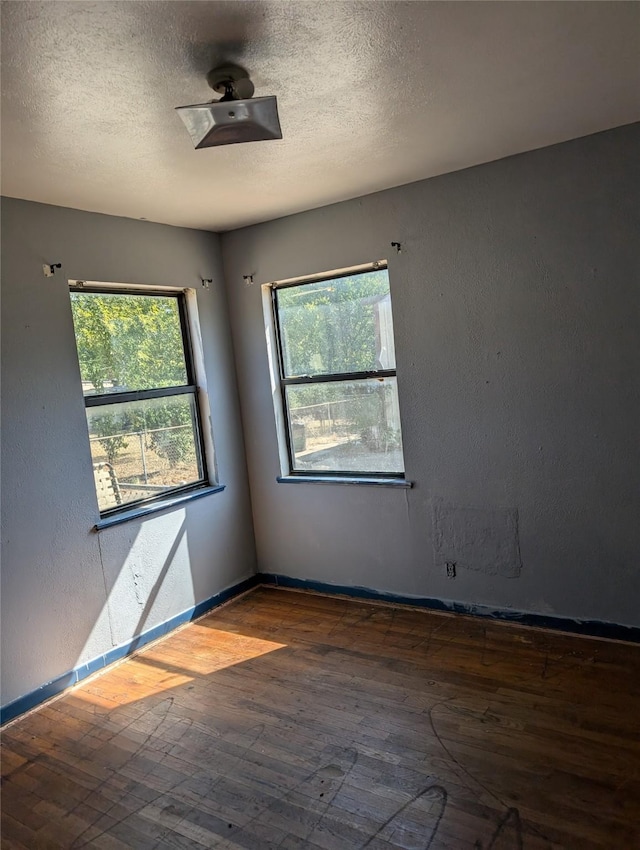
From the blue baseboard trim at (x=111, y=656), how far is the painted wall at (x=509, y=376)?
34.1 inches

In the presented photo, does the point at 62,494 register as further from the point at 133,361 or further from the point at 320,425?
the point at 320,425

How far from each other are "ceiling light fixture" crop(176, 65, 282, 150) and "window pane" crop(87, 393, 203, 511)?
188cm

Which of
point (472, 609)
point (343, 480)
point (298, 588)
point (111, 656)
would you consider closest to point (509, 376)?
point (343, 480)

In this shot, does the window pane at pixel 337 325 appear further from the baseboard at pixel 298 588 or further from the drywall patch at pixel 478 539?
the baseboard at pixel 298 588

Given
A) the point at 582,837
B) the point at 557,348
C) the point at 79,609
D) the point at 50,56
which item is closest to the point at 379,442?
the point at 557,348

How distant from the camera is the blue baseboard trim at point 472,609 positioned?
3066 mm

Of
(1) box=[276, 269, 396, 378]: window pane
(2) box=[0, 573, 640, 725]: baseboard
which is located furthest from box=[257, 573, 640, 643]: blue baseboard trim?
(1) box=[276, 269, 396, 378]: window pane

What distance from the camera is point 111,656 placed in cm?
332

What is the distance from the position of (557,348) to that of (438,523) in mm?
1237

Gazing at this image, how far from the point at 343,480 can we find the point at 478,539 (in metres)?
0.94

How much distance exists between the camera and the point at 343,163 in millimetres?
2951

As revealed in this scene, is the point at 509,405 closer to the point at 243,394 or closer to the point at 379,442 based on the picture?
the point at 379,442

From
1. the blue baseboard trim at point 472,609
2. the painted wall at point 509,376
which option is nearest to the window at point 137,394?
the painted wall at point 509,376

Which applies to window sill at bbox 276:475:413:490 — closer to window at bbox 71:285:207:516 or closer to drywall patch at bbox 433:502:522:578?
drywall patch at bbox 433:502:522:578
